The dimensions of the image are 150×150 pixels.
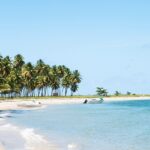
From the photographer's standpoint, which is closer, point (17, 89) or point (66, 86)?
point (17, 89)

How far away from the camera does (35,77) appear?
158 meters

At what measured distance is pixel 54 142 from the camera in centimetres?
3148

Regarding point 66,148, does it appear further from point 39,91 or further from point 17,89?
point 39,91

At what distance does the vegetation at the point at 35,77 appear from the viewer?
454 feet

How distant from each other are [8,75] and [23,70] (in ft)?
51.2

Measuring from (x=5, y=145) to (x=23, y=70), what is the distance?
4799 inches

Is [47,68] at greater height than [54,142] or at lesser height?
greater

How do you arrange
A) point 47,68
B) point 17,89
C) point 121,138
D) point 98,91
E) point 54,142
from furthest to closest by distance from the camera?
point 98,91
point 47,68
point 17,89
point 121,138
point 54,142

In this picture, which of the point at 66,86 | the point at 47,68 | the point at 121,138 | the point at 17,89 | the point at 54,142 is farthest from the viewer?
the point at 66,86

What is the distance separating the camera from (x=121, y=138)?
1403 inches

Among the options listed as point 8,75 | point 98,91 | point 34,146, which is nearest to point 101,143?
point 34,146

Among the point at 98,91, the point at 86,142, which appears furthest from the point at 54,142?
the point at 98,91

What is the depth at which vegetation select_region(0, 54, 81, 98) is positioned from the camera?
138500 mm

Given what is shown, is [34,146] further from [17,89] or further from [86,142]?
[17,89]
